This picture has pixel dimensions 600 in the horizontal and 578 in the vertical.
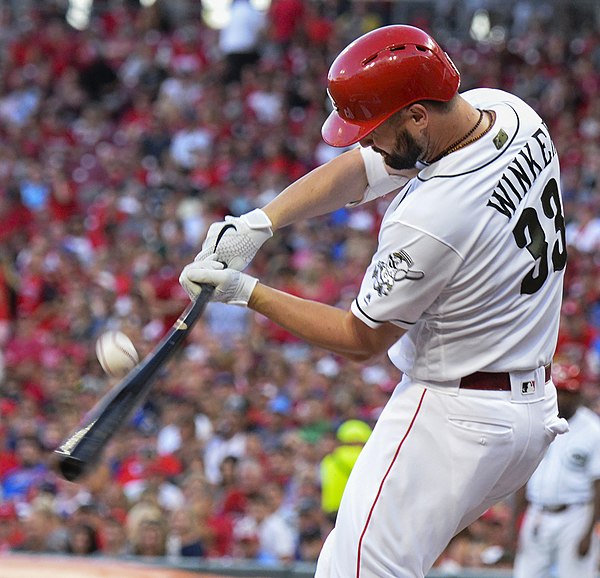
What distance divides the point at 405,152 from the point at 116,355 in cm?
98

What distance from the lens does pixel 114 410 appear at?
2.92m

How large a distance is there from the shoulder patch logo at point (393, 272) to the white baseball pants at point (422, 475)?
0.34 metres

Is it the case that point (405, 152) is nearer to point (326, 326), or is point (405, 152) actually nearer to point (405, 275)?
point (405, 275)

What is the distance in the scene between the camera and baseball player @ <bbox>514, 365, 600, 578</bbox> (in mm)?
6035

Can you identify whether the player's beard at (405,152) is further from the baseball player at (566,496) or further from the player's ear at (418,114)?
the baseball player at (566,496)

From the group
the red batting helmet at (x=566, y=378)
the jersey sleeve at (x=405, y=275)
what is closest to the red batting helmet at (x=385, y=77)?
the jersey sleeve at (x=405, y=275)

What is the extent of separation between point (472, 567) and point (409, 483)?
360 cm

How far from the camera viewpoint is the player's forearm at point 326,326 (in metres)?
2.95

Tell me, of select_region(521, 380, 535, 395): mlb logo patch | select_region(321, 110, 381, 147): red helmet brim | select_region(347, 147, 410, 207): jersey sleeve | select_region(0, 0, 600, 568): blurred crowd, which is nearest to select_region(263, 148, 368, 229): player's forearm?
select_region(347, 147, 410, 207): jersey sleeve

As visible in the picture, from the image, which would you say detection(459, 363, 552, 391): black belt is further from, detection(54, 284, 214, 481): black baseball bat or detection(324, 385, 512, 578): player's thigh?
detection(54, 284, 214, 481): black baseball bat

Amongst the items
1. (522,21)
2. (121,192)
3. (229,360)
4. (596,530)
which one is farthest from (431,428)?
(522,21)

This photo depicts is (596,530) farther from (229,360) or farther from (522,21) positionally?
(522,21)

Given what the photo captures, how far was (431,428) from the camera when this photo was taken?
118 inches

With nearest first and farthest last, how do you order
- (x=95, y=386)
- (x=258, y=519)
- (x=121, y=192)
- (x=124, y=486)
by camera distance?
(x=258, y=519) → (x=124, y=486) → (x=95, y=386) → (x=121, y=192)
